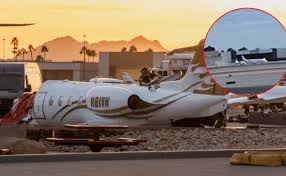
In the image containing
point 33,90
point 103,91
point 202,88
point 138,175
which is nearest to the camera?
point 138,175

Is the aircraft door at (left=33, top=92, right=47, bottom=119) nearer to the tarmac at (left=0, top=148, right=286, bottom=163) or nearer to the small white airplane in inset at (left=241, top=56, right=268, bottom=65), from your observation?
the tarmac at (left=0, top=148, right=286, bottom=163)

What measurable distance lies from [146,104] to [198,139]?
→ 254 inches

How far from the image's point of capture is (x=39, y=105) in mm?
44406

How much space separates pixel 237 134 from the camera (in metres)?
36.3

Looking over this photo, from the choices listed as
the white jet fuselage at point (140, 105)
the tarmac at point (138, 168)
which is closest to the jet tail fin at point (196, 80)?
the white jet fuselage at point (140, 105)

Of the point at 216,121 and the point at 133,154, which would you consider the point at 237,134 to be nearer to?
the point at 216,121

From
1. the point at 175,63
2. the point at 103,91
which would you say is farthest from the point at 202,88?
the point at 175,63

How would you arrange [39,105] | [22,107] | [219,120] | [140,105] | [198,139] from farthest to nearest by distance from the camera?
[22,107], [39,105], [219,120], [140,105], [198,139]

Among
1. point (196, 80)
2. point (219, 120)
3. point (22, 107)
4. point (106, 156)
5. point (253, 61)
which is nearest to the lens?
point (253, 61)

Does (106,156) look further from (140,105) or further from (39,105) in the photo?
(39,105)

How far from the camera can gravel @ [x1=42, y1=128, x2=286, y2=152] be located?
31.0 meters

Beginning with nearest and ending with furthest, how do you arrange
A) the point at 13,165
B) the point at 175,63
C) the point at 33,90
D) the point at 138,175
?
1. the point at 138,175
2. the point at 13,165
3. the point at 33,90
4. the point at 175,63

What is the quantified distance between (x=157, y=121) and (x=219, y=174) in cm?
2347

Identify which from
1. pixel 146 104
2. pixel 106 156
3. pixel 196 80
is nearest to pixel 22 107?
pixel 146 104
